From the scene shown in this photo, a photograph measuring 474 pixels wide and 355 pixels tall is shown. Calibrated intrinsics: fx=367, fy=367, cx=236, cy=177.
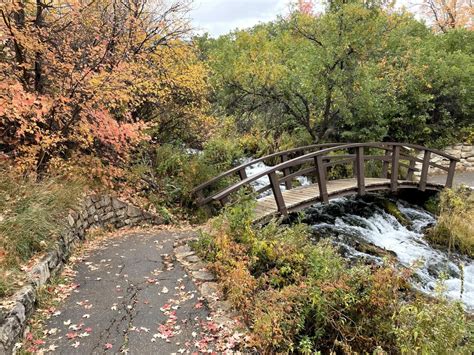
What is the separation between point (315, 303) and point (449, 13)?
2698 centimetres

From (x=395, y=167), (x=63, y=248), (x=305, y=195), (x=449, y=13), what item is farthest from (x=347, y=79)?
(x=449, y=13)

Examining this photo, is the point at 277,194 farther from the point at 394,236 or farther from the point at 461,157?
the point at 461,157

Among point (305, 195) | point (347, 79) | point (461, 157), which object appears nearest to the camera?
point (305, 195)

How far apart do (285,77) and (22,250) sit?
864 centimetres

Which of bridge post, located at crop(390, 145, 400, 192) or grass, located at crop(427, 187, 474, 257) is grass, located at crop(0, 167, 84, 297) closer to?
grass, located at crop(427, 187, 474, 257)

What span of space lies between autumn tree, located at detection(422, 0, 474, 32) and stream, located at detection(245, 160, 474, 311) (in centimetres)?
1826

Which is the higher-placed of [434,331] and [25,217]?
[25,217]

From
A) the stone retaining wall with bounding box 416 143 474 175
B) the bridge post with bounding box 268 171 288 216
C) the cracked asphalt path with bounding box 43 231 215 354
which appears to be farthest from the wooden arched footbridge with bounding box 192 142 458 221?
the stone retaining wall with bounding box 416 143 474 175

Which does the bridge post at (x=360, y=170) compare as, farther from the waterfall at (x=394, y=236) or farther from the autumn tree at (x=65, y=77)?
the autumn tree at (x=65, y=77)

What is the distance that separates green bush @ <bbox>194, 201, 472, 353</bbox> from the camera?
11.9ft

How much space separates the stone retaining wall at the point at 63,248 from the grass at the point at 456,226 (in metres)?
6.48

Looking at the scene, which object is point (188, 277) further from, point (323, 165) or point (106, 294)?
point (323, 165)

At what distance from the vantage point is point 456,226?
8.34m

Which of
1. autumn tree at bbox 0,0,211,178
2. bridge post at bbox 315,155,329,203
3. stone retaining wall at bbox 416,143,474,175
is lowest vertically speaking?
stone retaining wall at bbox 416,143,474,175
